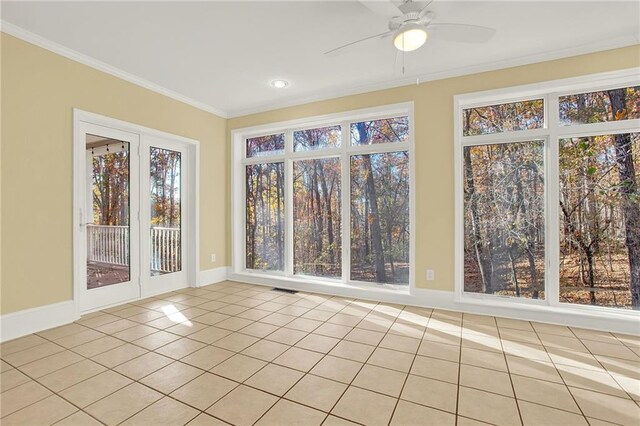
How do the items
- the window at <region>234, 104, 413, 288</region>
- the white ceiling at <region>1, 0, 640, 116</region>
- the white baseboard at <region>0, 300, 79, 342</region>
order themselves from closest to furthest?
the white ceiling at <region>1, 0, 640, 116</region> → the white baseboard at <region>0, 300, 79, 342</region> → the window at <region>234, 104, 413, 288</region>

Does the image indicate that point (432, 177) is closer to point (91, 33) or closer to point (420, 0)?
point (420, 0)

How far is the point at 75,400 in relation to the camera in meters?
1.84

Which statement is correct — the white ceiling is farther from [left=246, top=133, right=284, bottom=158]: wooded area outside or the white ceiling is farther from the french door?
[left=246, top=133, right=284, bottom=158]: wooded area outside

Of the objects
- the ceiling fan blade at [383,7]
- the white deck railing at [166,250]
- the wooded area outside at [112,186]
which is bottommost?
the white deck railing at [166,250]

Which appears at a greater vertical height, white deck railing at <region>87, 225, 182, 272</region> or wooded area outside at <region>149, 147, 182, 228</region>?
wooded area outside at <region>149, 147, 182, 228</region>

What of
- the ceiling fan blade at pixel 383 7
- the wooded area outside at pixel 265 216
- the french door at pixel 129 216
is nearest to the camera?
the ceiling fan blade at pixel 383 7

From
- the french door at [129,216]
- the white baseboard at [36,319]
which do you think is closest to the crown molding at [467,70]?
the french door at [129,216]

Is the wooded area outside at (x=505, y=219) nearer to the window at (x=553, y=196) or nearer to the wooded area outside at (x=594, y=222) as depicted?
the window at (x=553, y=196)

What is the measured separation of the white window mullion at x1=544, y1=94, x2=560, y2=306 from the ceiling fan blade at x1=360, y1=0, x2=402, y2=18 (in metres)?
2.18

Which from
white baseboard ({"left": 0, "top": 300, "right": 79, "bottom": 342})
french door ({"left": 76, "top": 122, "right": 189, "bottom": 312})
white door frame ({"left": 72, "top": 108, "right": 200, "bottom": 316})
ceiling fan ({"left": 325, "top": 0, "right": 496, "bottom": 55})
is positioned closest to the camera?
ceiling fan ({"left": 325, "top": 0, "right": 496, "bottom": 55})

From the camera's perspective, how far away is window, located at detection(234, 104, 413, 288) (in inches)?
155

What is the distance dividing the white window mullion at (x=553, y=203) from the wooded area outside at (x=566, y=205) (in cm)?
6

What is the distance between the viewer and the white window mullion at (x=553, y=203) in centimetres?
319

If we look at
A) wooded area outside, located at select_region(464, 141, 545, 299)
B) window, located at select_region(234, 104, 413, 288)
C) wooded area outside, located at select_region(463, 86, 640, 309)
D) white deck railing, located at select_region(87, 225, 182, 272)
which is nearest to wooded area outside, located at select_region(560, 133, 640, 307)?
wooded area outside, located at select_region(463, 86, 640, 309)
